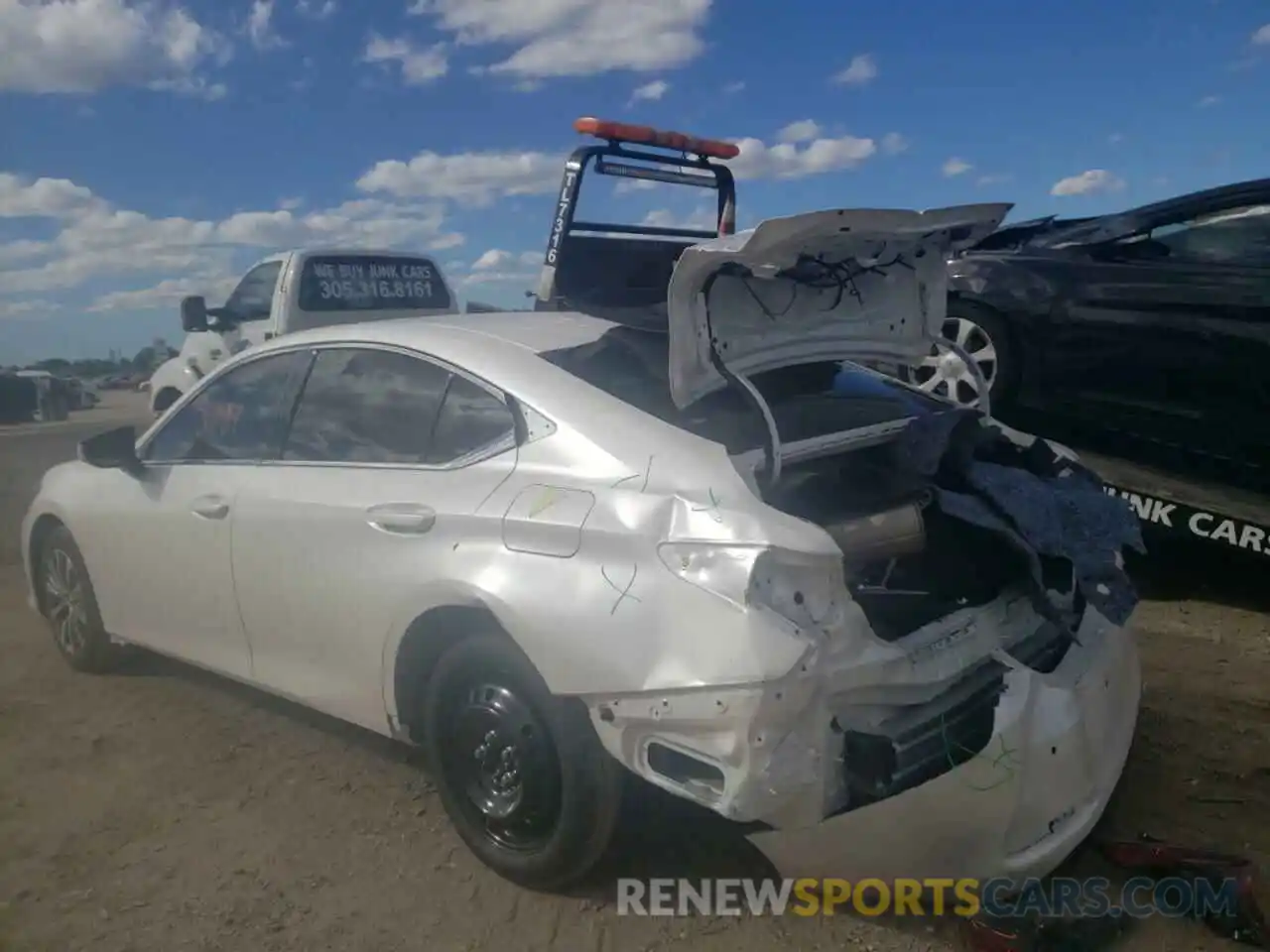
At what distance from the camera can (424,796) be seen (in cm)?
374

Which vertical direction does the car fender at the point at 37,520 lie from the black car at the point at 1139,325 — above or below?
below

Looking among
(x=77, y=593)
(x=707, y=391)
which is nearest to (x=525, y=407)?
(x=707, y=391)

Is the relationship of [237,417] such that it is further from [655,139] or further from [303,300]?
[303,300]

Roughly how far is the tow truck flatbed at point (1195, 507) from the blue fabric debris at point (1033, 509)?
2.08m

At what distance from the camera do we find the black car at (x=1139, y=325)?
17.9ft

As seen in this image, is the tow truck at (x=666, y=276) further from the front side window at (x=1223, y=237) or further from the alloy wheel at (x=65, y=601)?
the alloy wheel at (x=65, y=601)

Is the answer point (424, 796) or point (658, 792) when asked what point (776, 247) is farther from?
point (424, 796)

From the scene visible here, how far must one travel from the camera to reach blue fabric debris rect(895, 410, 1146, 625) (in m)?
3.22

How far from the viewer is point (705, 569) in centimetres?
261

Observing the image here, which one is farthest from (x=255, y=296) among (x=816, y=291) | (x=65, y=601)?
(x=816, y=291)

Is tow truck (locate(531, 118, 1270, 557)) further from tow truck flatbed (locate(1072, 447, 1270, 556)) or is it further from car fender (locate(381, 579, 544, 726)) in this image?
car fender (locate(381, 579, 544, 726))

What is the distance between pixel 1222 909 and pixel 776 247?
209 cm

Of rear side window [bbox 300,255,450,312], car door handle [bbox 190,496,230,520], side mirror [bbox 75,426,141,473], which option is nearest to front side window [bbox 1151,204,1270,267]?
car door handle [bbox 190,496,230,520]

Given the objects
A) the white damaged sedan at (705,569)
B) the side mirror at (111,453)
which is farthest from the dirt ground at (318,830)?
the side mirror at (111,453)
